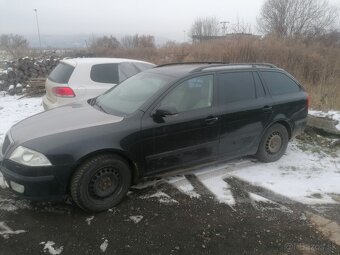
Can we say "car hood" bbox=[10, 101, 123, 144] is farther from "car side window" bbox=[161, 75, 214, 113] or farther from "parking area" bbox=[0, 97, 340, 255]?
"parking area" bbox=[0, 97, 340, 255]

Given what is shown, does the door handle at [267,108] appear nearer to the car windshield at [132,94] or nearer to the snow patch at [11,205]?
the car windshield at [132,94]

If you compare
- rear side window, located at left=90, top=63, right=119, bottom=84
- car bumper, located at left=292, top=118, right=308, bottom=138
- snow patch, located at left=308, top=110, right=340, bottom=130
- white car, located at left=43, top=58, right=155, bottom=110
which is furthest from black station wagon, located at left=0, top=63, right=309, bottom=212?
snow patch, located at left=308, top=110, right=340, bottom=130

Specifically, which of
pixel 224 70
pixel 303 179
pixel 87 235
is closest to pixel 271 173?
pixel 303 179

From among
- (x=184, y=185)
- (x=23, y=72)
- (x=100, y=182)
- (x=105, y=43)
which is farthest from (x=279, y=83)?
(x=105, y=43)

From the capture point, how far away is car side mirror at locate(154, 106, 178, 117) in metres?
3.95

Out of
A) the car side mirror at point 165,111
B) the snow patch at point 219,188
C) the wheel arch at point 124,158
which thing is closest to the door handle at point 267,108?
the snow patch at point 219,188

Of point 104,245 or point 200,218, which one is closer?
point 104,245

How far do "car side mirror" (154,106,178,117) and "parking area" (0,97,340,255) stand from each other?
1.13 metres

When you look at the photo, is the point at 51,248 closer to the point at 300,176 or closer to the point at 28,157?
the point at 28,157

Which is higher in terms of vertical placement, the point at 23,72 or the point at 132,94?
the point at 132,94

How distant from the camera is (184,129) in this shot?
4250 millimetres

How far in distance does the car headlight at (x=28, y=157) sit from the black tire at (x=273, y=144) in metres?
3.45

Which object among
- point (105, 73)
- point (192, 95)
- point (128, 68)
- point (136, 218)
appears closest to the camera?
point (136, 218)

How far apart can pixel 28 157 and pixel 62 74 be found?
3.59 meters
